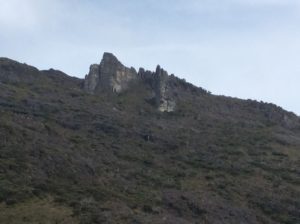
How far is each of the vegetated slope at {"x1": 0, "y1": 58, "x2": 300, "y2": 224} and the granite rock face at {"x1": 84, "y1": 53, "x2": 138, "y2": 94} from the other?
186 cm

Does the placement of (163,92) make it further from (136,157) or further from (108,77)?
(136,157)

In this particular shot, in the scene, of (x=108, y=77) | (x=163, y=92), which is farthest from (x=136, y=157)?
(x=108, y=77)

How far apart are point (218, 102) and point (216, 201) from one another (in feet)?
176

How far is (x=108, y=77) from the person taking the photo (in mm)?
110625

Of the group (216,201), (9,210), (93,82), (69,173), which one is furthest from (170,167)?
(93,82)

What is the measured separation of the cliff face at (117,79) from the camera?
109 metres

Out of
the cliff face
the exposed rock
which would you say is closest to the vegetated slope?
the exposed rock

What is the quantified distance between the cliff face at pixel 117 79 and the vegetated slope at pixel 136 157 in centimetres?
183

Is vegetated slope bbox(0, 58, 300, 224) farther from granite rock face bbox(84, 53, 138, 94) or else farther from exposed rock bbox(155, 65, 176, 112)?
granite rock face bbox(84, 53, 138, 94)

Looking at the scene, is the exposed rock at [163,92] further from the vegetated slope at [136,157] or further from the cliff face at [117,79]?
the vegetated slope at [136,157]

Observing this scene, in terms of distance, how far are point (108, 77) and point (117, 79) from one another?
1.49 meters

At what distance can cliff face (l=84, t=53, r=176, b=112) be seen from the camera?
10931 cm

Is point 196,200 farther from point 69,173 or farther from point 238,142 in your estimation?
point 238,142

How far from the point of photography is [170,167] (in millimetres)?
75625
